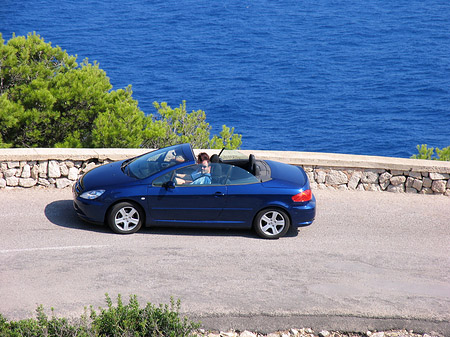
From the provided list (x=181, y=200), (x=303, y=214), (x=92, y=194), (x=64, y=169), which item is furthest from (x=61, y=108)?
(x=303, y=214)

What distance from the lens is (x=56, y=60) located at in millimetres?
18031

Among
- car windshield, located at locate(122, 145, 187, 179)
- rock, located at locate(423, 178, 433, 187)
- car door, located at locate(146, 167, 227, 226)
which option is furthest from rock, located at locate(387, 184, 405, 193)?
car windshield, located at locate(122, 145, 187, 179)

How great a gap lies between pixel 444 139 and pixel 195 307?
37.3m

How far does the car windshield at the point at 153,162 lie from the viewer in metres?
11.1

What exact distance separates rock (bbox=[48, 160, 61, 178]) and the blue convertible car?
193 centimetres

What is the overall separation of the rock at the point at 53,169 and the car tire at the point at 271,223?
4.58 meters

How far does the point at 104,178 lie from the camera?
11188 mm

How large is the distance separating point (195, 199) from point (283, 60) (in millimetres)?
48608

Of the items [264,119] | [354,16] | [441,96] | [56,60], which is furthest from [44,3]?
[56,60]

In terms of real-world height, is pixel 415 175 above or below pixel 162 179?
above

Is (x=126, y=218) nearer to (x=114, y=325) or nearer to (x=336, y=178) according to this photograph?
(x=114, y=325)

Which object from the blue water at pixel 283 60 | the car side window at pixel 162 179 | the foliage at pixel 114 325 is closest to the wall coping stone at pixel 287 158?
the car side window at pixel 162 179

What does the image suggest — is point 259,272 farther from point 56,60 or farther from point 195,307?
point 56,60

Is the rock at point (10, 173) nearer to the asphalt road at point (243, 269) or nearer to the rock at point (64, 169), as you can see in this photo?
the asphalt road at point (243, 269)
